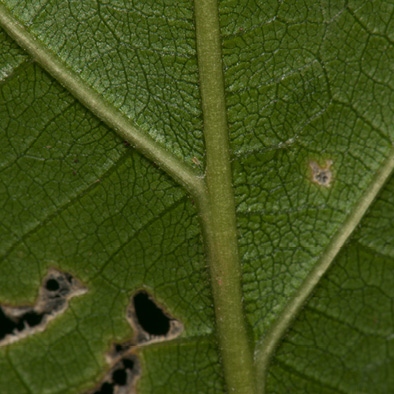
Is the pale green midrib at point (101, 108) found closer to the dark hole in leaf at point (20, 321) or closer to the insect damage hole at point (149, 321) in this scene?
the insect damage hole at point (149, 321)

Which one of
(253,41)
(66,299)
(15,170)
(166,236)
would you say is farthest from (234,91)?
(66,299)

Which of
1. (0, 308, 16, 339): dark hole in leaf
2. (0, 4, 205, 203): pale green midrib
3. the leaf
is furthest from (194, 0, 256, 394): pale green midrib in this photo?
(0, 308, 16, 339): dark hole in leaf

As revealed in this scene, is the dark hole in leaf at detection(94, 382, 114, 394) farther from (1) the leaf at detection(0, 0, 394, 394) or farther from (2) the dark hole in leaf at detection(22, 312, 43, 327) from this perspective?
(2) the dark hole in leaf at detection(22, 312, 43, 327)

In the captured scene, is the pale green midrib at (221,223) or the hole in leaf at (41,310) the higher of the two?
the pale green midrib at (221,223)

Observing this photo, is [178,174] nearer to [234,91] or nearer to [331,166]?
[234,91]

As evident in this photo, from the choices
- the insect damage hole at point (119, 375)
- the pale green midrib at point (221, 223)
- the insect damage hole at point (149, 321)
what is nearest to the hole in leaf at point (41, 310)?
the insect damage hole at point (149, 321)

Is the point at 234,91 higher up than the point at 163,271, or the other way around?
the point at 234,91

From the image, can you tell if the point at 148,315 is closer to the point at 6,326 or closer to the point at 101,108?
the point at 6,326

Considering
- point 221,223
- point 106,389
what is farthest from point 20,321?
point 221,223
